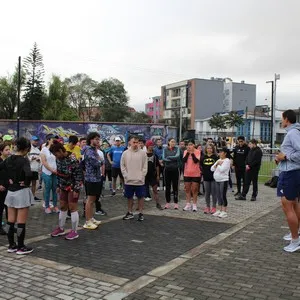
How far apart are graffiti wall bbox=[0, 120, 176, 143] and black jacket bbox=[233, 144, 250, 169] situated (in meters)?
8.16

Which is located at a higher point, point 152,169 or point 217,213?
point 152,169

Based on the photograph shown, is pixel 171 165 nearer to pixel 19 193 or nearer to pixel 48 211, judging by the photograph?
pixel 48 211

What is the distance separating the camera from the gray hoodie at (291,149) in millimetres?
6285

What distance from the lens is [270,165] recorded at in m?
19.8

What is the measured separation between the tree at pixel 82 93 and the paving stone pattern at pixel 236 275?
7791 centimetres

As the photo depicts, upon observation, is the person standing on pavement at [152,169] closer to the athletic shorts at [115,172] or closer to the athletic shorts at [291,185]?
the athletic shorts at [115,172]

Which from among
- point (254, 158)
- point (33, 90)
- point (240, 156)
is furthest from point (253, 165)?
point (33, 90)

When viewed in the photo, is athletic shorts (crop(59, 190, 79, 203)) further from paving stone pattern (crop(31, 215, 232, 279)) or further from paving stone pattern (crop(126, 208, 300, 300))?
paving stone pattern (crop(126, 208, 300, 300))

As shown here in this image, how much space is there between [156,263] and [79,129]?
1822 centimetres

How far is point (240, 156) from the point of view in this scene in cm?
1345

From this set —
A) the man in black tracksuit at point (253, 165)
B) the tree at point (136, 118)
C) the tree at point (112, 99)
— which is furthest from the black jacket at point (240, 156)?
the tree at point (136, 118)

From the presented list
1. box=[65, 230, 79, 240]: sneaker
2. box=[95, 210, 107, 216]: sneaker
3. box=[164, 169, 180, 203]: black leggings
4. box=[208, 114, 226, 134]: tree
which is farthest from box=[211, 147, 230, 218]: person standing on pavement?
box=[208, 114, 226, 134]: tree

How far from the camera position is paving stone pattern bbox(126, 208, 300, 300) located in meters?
4.66

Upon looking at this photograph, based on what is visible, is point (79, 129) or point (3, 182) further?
point (79, 129)
